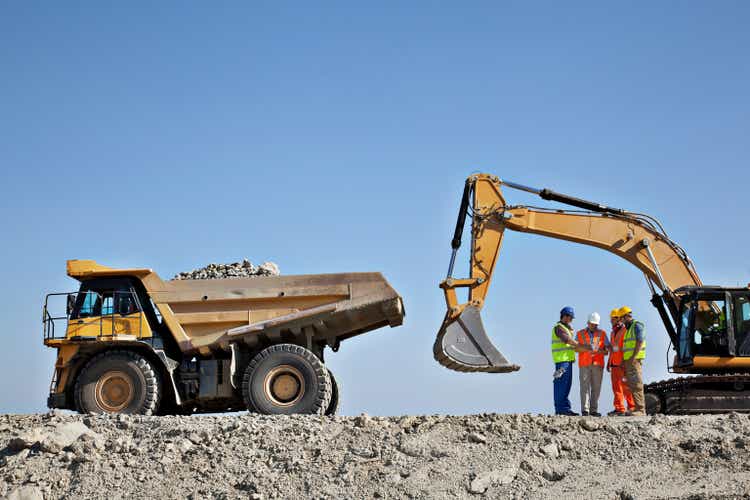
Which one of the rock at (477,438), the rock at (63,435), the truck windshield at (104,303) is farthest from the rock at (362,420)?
the truck windshield at (104,303)

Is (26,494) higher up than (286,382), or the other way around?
(286,382)

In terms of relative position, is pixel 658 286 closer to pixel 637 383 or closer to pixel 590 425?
pixel 637 383

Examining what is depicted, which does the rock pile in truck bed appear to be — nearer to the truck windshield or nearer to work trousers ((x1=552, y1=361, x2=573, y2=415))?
the truck windshield

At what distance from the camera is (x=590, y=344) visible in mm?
15102

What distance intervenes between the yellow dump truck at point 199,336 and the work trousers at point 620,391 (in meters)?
3.49

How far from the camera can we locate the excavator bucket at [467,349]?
49.1ft

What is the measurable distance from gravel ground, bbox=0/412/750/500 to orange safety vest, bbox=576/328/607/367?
1.94 meters

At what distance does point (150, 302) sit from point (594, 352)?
22.9 ft

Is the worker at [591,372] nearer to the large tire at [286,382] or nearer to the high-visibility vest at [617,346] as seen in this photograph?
the high-visibility vest at [617,346]

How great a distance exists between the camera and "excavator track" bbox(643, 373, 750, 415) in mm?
15727

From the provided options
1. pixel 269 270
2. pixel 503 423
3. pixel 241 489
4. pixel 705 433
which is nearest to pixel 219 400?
pixel 269 270

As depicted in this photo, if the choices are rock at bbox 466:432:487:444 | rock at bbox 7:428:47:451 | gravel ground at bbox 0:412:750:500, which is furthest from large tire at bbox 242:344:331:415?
rock at bbox 7:428:47:451

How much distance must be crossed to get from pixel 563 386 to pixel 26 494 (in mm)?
7872

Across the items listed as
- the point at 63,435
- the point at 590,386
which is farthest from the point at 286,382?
the point at 590,386
